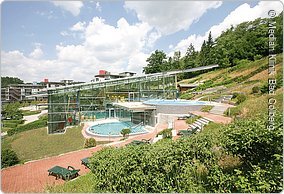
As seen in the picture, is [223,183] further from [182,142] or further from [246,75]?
[246,75]

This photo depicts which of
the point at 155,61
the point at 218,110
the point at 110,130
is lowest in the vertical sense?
the point at 110,130

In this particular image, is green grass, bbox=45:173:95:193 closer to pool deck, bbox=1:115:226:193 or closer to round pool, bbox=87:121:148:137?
pool deck, bbox=1:115:226:193

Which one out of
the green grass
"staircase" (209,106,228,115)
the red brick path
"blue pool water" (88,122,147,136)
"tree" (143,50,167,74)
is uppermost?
"tree" (143,50,167,74)

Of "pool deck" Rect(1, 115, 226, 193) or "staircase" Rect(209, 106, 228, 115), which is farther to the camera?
"staircase" Rect(209, 106, 228, 115)

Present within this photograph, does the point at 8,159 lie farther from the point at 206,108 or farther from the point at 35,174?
the point at 206,108

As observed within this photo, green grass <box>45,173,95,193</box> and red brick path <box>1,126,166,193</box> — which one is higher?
green grass <box>45,173,95,193</box>

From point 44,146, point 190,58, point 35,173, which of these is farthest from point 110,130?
point 190,58

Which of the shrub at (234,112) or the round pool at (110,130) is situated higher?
the shrub at (234,112)

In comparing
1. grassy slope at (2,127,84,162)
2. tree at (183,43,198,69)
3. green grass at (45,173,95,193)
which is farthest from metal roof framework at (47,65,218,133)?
tree at (183,43,198,69)

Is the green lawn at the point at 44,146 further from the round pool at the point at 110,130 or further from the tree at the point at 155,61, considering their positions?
the tree at the point at 155,61

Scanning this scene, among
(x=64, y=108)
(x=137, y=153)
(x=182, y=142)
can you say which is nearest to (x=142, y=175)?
(x=137, y=153)

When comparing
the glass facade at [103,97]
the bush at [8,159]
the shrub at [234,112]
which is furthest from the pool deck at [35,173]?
the shrub at [234,112]

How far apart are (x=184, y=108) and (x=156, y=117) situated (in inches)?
91.9

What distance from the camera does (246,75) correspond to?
89.8ft
